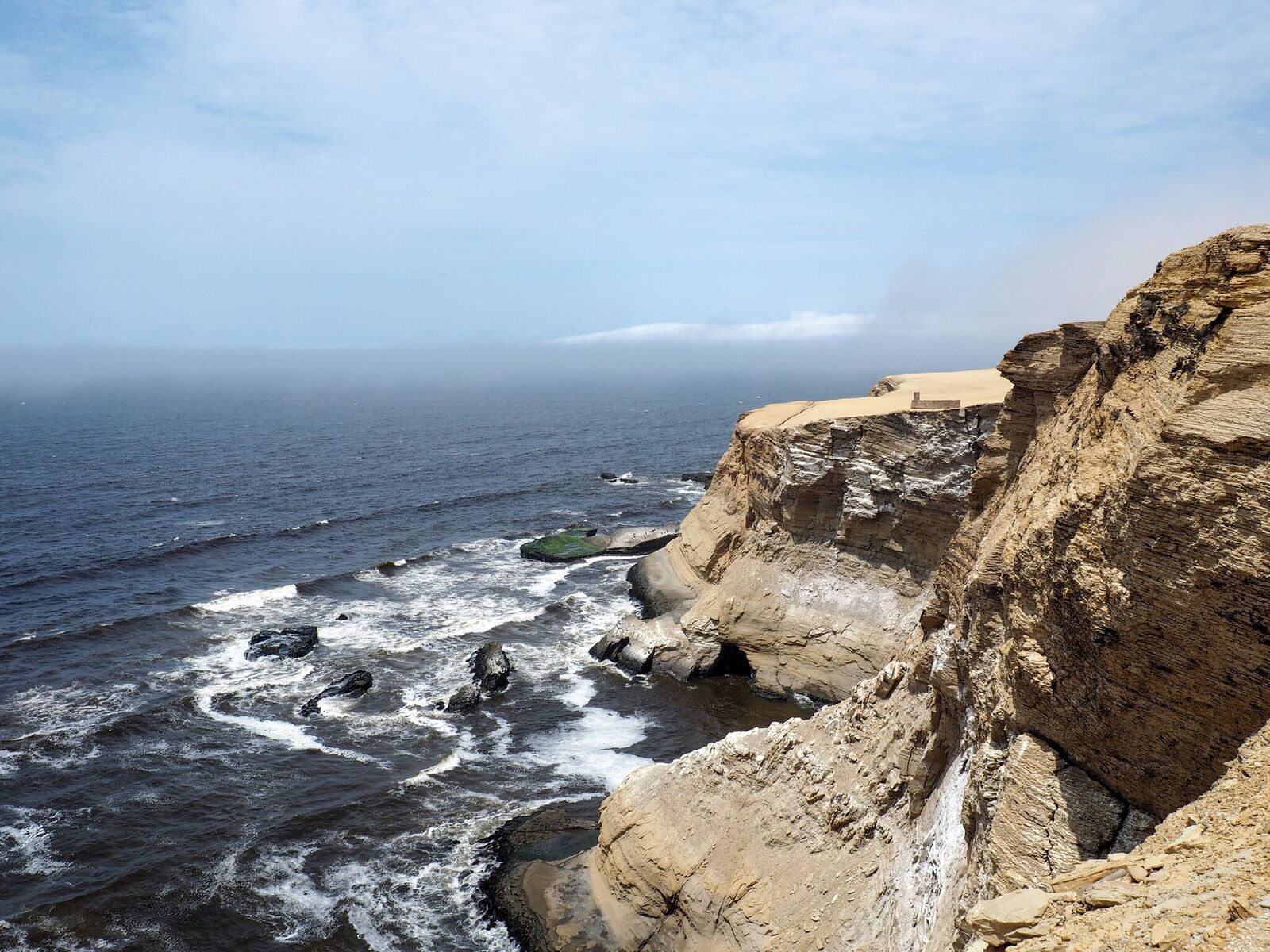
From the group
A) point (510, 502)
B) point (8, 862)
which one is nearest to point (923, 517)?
point (8, 862)

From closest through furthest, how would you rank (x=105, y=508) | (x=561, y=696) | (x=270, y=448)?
(x=561, y=696)
(x=105, y=508)
(x=270, y=448)

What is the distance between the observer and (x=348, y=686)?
3581 centimetres

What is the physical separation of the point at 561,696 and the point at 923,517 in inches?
628

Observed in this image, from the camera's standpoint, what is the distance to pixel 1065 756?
11.0 metres

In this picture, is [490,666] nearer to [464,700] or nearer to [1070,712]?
[464,700]

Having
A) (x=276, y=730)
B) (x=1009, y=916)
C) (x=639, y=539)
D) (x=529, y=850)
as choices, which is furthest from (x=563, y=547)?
(x=1009, y=916)

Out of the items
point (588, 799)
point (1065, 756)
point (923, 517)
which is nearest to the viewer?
point (1065, 756)

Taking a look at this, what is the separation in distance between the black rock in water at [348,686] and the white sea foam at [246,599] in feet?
43.6

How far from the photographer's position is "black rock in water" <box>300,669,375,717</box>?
116 ft

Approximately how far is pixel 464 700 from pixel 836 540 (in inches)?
641

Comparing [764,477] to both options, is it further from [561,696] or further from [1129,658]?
[1129,658]

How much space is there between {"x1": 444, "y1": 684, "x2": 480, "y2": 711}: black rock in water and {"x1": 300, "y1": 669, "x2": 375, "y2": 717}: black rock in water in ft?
12.6

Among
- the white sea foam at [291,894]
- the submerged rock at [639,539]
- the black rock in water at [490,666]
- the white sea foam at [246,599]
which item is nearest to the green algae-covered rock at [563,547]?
the submerged rock at [639,539]

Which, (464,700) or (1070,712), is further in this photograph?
(464,700)
